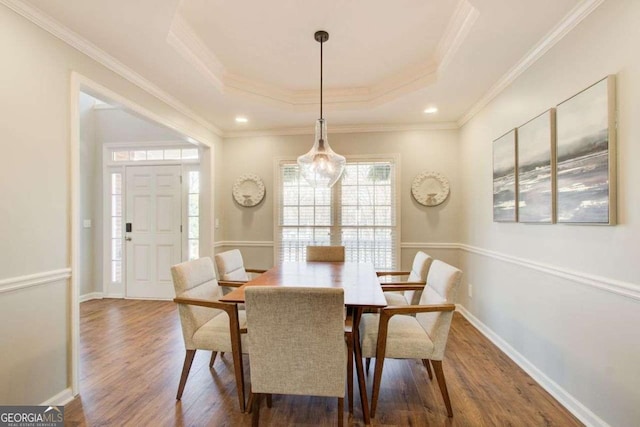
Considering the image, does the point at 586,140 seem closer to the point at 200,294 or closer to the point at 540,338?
the point at 540,338

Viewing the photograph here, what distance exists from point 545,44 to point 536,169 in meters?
0.87

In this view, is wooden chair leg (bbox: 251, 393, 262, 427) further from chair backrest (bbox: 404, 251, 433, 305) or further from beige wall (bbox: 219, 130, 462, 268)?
beige wall (bbox: 219, 130, 462, 268)

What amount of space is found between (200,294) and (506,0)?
2757 mm

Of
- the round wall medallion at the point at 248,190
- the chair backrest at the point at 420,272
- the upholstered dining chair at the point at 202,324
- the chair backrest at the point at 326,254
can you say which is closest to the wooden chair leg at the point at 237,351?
the upholstered dining chair at the point at 202,324

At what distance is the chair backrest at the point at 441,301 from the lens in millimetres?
1853

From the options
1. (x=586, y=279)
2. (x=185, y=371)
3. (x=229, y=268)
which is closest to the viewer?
(x=586, y=279)

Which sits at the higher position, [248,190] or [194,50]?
[194,50]

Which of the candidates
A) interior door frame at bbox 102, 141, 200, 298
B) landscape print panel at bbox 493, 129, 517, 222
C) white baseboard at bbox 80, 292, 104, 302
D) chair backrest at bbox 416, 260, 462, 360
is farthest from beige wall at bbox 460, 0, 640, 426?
white baseboard at bbox 80, 292, 104, 302

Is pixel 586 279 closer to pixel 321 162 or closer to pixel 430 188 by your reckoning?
pixel 321 162

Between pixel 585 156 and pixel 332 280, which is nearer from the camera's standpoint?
pixel 585 156

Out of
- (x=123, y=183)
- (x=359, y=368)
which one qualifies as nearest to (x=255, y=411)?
(x=359, y=368)

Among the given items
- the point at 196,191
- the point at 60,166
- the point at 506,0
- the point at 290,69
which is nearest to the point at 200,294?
the point at 60,166

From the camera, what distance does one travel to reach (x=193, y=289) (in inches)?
85.4

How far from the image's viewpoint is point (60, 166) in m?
1.99
